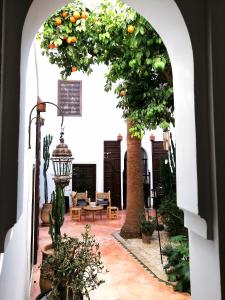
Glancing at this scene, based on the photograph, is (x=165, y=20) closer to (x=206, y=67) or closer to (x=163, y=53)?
(x=206, y=67)

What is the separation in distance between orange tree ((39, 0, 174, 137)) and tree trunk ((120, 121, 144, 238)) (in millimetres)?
2789

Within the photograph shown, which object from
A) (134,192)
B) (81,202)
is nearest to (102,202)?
(81,202)

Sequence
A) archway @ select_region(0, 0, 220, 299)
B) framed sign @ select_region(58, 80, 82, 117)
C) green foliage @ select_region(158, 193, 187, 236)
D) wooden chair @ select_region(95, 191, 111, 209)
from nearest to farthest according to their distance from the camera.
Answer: archway @ select_region(0, 0, 220, 299), green foliage @ select_region(158, 193, 187, 236), wooden chair @ select_region(95, 191, 111, 209), framed sign @ select_region(58, 80, 82, 117)

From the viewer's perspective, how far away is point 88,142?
11117 mm

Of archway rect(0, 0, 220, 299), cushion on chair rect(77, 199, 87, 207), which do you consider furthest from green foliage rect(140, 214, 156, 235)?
archway rect(0, 0, 220, 299)

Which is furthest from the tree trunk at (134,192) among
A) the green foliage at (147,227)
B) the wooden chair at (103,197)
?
the wooden chair at (103,197)

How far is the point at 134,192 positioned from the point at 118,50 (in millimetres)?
4069

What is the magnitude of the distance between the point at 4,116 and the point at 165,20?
0.89 m

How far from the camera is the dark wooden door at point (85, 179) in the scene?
36.4 ft

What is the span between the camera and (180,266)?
4312mm

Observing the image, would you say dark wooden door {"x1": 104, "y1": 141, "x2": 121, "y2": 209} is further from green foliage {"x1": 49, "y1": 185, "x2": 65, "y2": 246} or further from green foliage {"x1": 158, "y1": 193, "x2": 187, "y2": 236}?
green foliage {"x1": 49, "y1": 185, "x2": 65, "y2": 246}

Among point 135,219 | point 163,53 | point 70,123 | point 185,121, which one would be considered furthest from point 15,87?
point 70,123

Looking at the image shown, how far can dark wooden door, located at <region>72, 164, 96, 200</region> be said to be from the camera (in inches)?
436

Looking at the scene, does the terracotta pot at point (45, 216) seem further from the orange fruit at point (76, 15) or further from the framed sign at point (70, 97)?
the orange fruit at point (76, 15)
